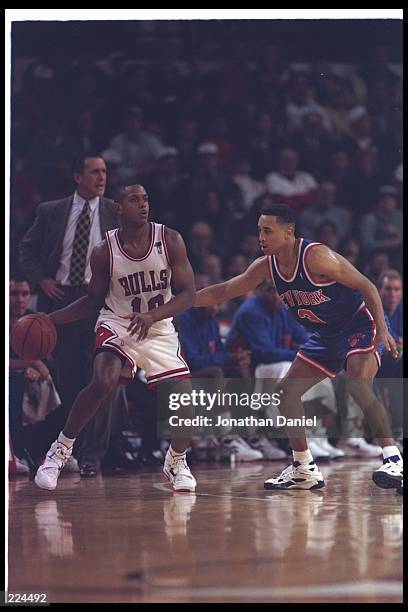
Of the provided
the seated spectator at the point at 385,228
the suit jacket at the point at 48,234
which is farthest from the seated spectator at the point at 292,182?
the suit jacket at the point at 48,234

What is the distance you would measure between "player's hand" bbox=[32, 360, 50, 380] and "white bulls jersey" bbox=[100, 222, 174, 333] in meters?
0.37

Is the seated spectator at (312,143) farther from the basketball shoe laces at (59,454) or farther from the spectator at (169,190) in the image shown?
the basketball shoe laces at (59,454)

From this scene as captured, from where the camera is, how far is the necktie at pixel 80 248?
4.21 metres

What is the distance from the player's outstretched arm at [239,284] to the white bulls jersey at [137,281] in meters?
0.17

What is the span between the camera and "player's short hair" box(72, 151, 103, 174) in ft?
13.5

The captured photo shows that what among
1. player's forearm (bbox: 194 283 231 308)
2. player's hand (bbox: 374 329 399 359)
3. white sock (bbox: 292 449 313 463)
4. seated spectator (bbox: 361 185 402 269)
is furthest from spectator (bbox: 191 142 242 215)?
white sock (bbox: 292 449 313 463)

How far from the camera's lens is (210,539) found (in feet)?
11.5

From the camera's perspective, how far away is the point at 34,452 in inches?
163

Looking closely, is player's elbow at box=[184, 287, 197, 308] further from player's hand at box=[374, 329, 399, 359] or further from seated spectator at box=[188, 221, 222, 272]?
player's hand at box=[374, 329, 399, 359]

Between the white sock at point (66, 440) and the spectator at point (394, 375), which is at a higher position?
the spectator at point (394, 375)

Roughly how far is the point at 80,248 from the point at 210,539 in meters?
1.48

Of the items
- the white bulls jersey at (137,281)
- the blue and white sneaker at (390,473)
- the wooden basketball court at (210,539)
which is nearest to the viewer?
the wooden basketball court at (210,539)

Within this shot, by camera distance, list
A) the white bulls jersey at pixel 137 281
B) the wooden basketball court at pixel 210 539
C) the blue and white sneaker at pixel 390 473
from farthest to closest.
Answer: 1. the white bulls jersey at pixel 137 281
2. the blue and white sneaker at pixel 390 473
3. the wooden basketball court at pixel 210 539

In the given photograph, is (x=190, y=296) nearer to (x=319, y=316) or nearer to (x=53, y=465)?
(x=319, y=316)
